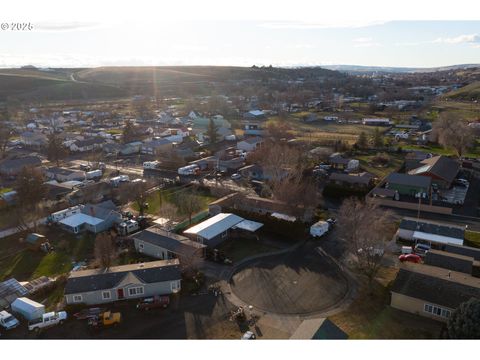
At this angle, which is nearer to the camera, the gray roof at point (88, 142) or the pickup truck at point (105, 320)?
the pickup truck at point (105, 320)

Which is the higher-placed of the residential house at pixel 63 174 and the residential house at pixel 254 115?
the residential house at pixel 254 115

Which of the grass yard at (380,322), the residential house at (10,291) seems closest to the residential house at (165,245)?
the residential house at (10,291)

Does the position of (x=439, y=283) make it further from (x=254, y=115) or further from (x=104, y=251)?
(x=254, y=115)

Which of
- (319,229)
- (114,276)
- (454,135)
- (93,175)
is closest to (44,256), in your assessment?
(114,276)

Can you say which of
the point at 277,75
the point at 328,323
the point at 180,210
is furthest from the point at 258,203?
the point at 277,75

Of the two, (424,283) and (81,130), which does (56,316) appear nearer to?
(424,283)

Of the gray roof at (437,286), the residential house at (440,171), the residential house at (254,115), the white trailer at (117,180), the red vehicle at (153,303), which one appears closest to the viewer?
the gray roof at (437,286)

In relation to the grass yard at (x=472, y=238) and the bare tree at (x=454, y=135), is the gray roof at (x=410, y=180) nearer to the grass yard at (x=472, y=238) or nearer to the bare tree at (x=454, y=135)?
the grass yard at (x=472, y=238)
